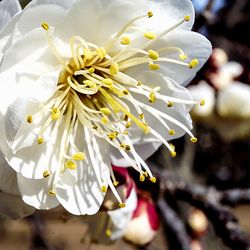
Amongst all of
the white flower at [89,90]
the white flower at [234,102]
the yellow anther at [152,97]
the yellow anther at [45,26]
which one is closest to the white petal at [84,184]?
the white flower at [89,90]

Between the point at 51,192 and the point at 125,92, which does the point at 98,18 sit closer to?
the point at 125,92

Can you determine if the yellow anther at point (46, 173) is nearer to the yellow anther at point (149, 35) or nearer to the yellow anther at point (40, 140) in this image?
the yellow anther at point (40, 140)

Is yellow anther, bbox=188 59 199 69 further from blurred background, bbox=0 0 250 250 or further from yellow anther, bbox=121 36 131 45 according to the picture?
blurred background, bbox=0 0 250 250

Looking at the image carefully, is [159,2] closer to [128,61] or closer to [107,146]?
[128,61]

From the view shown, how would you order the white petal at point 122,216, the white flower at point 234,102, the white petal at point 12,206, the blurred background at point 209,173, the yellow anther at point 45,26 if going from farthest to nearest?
the white flower at point 234,102
the blurred background at point 209,173
the white petal at point 122,216
the white petal at point 12,206
the yellow anther at point 45,26

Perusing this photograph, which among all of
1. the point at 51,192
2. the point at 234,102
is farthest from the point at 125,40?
→ the point at 234,102

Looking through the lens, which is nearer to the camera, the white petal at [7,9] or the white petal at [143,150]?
the white petal at [7,9]
